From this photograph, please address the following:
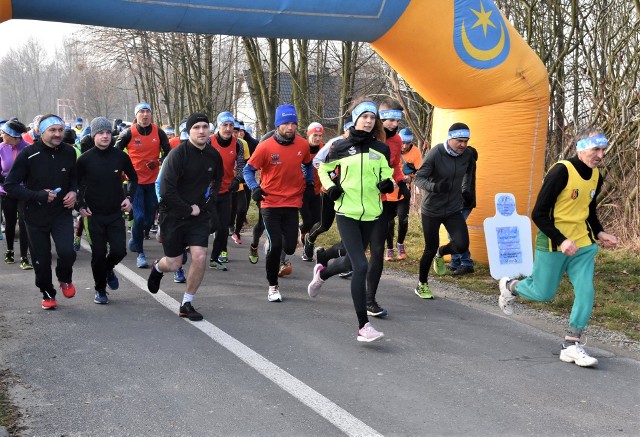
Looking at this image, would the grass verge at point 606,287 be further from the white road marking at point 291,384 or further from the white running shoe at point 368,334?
the white road marking at point 291,384

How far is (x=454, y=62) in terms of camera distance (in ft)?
28.8

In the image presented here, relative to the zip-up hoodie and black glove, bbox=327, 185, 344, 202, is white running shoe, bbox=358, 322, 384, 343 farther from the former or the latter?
black glove, bbox=327, 185, 344, 202

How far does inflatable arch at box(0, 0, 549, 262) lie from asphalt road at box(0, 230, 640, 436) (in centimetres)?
247

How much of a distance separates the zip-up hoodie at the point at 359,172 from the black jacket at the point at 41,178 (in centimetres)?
277

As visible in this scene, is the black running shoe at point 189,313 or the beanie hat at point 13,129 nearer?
the black running shoe at point 189,313

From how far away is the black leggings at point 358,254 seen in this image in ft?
20.0

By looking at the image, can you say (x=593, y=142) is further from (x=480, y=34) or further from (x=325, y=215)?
(x=325, y=215)

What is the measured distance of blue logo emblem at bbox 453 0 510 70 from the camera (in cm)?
866

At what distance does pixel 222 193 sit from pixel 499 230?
11.6 ft

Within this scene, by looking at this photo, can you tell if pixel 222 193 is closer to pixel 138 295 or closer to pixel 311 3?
pixel 138 295

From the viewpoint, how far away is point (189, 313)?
271 inches

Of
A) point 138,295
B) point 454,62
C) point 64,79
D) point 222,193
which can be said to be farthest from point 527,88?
point 64,79

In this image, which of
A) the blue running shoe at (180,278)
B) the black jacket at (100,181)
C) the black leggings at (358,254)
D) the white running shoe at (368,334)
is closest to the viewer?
the white running shoe at (368,334)

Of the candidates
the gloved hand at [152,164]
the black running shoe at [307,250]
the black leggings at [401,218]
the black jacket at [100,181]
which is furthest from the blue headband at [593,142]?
the gloved hand at [152,164]
